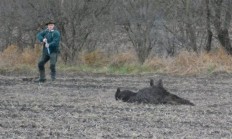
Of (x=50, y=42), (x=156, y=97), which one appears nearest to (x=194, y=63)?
(x=50, y=42)

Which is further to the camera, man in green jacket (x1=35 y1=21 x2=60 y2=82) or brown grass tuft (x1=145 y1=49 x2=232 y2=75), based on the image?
brown grass tuft (x1=145 y1=49 x2=232 y2=75)

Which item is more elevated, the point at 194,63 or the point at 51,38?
the point at 51,38

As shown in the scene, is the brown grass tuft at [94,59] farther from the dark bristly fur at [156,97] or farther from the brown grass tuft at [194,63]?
the dark bristly fur at [156,97]

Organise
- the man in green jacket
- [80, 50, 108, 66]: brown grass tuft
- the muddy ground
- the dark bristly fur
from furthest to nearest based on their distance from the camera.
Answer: [80, 50, 108, 66]: brown grass tuft < the man in green jacket < the dark bristly fur < the muddy ground

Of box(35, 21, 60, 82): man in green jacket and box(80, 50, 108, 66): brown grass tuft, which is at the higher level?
box(35, 21, 60, 82): man in green jacket

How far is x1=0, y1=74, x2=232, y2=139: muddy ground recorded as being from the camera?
978cm

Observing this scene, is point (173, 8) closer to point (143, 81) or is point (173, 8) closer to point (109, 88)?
point (143, 81)

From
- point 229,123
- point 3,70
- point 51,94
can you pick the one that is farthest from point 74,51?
point 229,123

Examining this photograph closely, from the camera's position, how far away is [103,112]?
485 inches

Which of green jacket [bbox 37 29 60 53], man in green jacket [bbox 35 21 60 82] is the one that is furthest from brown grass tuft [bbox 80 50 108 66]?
green jacket [bbox 37 29 60 53]

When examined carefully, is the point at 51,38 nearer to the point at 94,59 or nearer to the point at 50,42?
the point at 50,42

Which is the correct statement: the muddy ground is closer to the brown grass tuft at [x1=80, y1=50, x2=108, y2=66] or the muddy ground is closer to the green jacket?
the green jacket

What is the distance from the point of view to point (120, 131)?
9.88 meters

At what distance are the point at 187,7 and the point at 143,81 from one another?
6843 mm
